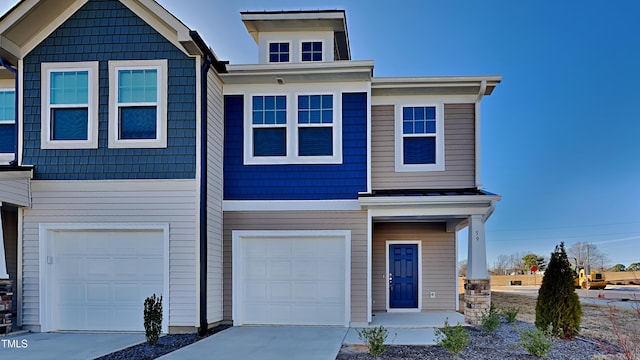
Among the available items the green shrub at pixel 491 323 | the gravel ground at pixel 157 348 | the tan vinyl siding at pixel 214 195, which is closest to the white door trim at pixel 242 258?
the tan vinyl siding at pixel 214 195

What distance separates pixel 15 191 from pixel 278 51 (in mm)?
6349

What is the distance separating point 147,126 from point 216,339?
4.10 meters

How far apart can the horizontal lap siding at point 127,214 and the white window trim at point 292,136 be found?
1671 millimetres

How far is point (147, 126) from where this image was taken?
1014 cm

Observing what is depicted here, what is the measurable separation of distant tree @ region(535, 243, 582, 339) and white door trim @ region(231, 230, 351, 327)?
3.58m

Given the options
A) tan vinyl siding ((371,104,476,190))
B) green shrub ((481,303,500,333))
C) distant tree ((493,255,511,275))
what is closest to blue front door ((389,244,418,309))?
tan vinyl siding ((371,104,476,190))

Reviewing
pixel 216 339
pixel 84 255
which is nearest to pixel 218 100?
pixel 84 255

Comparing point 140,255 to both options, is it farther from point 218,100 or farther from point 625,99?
point 625,99

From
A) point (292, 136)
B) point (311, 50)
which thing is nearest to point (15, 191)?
point (292, 136)

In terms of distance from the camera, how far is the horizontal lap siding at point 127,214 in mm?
9883

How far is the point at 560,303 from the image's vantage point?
8781mm

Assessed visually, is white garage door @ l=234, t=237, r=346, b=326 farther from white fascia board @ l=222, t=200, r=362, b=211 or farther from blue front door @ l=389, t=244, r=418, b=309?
blue front door @ l=389, t=244, r=418, b=309

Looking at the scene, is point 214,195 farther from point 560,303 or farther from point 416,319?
point 560,303

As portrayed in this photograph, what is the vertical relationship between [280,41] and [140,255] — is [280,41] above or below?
above
